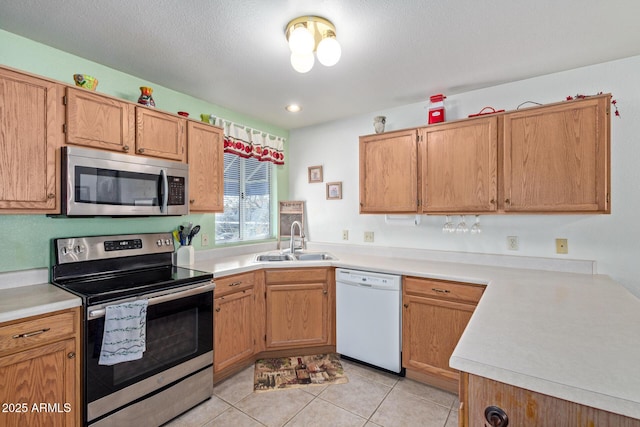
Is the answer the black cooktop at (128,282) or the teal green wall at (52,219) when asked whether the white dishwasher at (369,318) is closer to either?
the black cooktop at (128,282)

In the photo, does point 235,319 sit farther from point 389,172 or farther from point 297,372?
point 389,172

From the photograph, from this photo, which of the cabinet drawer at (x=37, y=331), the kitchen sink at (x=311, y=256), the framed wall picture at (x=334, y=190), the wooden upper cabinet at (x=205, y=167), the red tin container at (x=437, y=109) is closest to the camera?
the cabinet drawer at (x=37, y=331)

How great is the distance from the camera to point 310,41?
156 cm

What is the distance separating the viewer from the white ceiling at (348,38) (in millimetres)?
1534

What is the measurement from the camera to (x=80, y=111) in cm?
177

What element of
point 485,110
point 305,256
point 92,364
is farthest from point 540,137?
point 92,364

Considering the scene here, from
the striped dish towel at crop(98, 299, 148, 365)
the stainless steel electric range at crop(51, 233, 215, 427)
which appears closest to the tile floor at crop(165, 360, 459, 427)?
the stainless steel electric range at crop(51, 233, 215, 427)

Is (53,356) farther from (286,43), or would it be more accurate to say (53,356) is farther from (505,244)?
(505,244)

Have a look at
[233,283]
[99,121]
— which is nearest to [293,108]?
[99,121]

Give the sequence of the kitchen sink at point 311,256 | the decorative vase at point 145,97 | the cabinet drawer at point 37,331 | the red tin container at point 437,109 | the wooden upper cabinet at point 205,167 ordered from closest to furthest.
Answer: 1. the cabinet drawer at point 37,331
2. the decorative vase at point 145,97
3. the wooden upper cabinet at point 205,167
4. the red tin container at point 437,109
5. the kitchen sink at point 311,256

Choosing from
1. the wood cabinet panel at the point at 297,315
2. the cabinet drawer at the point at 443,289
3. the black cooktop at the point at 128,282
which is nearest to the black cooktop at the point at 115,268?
the black cooktop at the point at 128,282

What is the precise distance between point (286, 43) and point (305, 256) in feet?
6.39

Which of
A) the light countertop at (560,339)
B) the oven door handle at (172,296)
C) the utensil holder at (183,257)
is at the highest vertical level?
the utensil holder at (183,257)

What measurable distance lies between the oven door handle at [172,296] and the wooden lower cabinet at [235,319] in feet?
0.49
